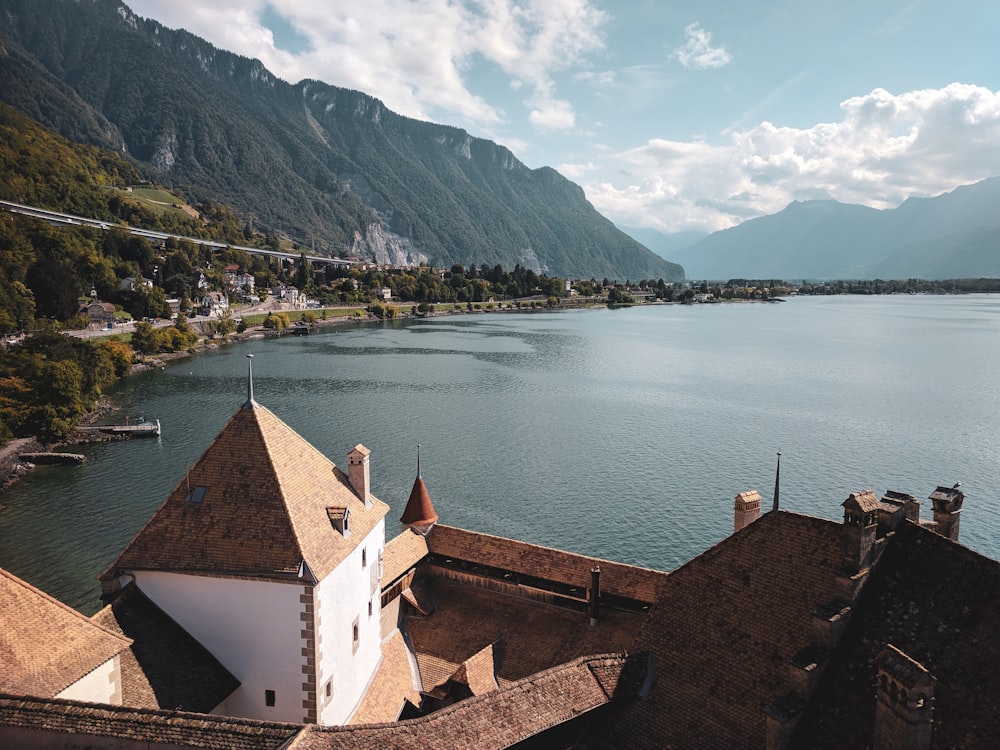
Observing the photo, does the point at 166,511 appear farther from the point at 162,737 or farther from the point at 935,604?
the point at 935,604

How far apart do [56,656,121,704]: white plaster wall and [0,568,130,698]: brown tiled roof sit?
15 centimetres

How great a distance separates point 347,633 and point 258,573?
3470 millimetres

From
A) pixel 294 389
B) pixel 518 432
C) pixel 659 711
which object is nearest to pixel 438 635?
pixel 659 711

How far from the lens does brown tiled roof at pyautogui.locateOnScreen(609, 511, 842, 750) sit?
40.0 ft

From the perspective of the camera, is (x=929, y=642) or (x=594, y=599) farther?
(x=594, y=599)

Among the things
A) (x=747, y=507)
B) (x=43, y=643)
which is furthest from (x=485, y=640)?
(x=43, y=643)

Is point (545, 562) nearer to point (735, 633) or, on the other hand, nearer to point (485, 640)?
point (485, 640)

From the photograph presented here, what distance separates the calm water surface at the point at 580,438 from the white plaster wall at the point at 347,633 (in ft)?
70.3

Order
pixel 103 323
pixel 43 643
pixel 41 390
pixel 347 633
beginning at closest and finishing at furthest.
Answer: pixel 43 643
pixel 347 633
pixel 41 390
pixel 103 323

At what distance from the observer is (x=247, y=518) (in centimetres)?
1620

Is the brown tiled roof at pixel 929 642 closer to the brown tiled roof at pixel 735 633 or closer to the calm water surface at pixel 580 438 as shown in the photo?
the brown tiled roof at pixel 735 633

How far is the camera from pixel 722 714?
1226 cm

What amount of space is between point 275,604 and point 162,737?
5.25 meters

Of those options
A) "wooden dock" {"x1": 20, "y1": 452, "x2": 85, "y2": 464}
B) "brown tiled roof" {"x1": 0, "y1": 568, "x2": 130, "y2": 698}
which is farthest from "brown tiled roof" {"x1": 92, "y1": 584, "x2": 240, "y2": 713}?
"wooden dock" {"x1": 20, "y1": 452, "x2": 85, "y2": 464}
